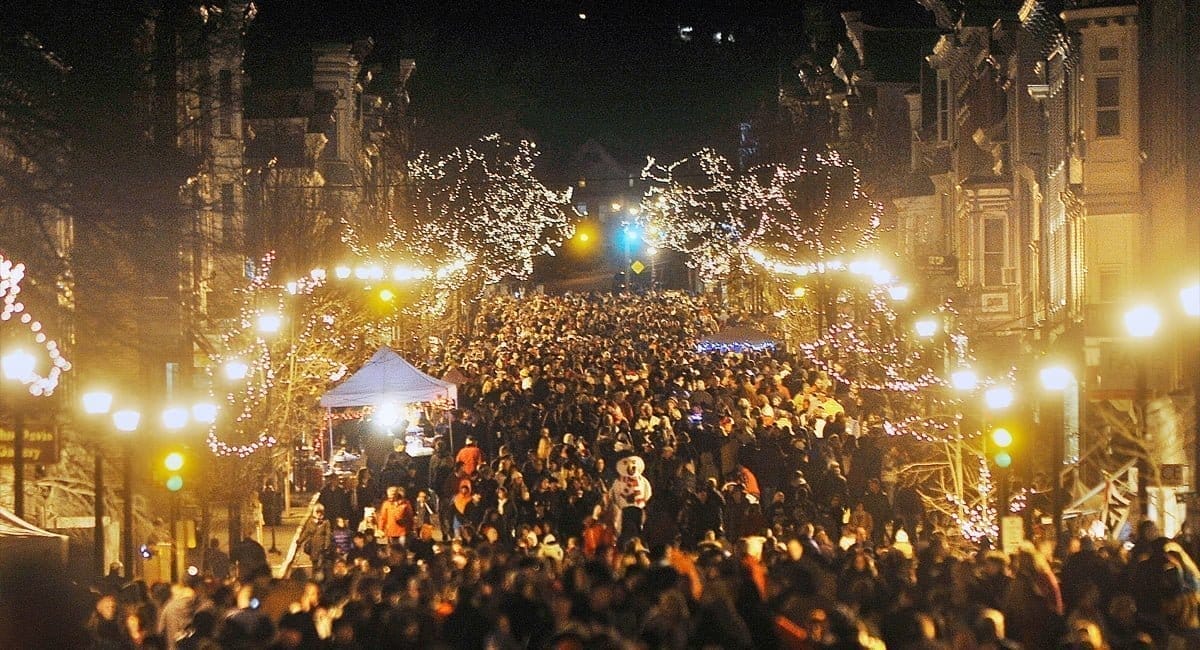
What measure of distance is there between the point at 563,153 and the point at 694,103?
25622 millimetres

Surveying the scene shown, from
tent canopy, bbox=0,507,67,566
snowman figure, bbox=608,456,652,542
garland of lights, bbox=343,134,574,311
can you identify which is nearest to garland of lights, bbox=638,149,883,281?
garland of lights, bbox=343,134,574,311

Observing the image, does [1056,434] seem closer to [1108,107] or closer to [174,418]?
[174,418]

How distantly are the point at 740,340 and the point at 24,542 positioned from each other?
38753 millimetres

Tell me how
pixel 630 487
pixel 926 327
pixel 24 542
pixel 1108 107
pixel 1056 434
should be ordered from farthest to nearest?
pixel 926 327
pixel 1108 107
pixel 630 487
pixel 1056 434
pixel 24 542

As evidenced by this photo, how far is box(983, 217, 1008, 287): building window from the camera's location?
4628 cm

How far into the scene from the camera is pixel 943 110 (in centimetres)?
5188

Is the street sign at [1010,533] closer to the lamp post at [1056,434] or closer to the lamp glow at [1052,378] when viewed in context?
the lamp post at [1056,434]

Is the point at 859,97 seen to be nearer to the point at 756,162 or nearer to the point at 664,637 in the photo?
the point at 756,162

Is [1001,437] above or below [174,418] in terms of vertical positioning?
below

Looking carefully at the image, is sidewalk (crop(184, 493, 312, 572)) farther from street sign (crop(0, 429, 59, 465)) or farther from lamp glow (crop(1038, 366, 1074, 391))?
lamp glow (crop(1038, 366, 1074, 391))

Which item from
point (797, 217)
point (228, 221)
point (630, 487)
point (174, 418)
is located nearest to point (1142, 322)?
point (630, 487)

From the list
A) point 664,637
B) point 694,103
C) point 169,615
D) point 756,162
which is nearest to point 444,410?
point 169,615

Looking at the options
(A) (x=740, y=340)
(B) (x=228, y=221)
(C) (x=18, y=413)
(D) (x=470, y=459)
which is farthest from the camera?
(A) (x=740, y=340)

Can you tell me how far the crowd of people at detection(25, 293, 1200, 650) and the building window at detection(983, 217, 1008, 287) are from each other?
4.09 metres
